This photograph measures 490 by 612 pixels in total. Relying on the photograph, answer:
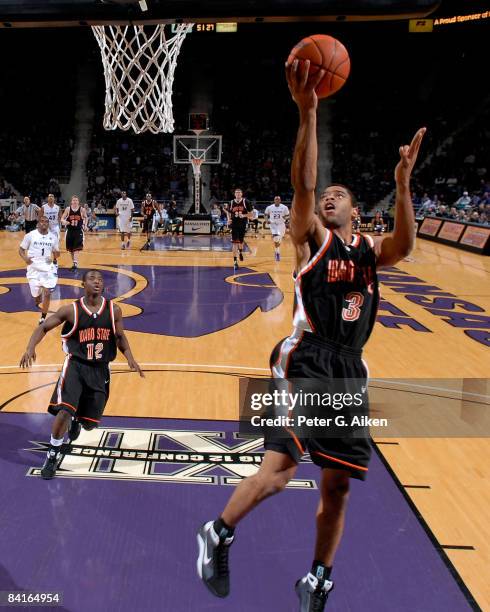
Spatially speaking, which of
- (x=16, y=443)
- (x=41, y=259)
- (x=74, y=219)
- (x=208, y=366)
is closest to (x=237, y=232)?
(x=74, y=219)

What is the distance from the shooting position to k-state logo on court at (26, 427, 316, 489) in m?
4.09

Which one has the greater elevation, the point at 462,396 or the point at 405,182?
the point at 405,182

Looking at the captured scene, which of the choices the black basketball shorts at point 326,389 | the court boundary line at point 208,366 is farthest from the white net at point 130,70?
the black basketball shorts at point 326,389

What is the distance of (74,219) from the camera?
13.1 m

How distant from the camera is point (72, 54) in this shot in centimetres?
3381

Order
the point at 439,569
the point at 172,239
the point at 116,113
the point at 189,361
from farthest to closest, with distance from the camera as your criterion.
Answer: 1. the point at 172,239
2. the point at 116,113
3. the point at 189,361
4. the point at 439,569

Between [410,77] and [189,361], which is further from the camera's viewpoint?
[410,77]

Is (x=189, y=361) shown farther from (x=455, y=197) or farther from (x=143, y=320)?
(x=455, y=197)

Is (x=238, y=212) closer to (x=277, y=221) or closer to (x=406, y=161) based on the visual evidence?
(x=277, y=221)

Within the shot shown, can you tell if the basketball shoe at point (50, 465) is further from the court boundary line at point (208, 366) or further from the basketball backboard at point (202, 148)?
the basketball backboard at point (202, 148)

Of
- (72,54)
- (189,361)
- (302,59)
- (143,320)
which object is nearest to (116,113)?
(143,320)

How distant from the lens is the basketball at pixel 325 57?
105 inches

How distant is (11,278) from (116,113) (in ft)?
14.5

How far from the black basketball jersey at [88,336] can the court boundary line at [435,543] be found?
2242mm
